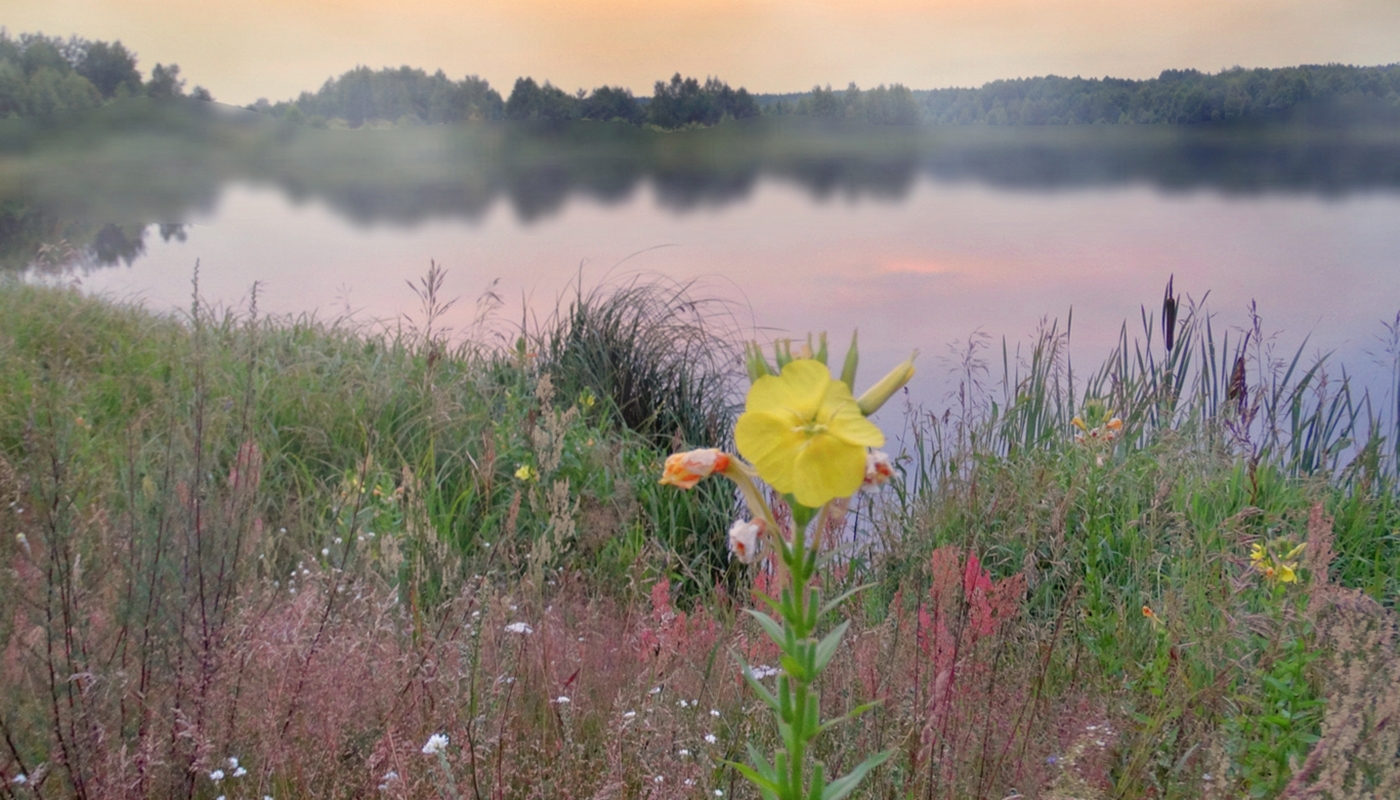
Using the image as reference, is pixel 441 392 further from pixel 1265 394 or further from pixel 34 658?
pixel 1265 394

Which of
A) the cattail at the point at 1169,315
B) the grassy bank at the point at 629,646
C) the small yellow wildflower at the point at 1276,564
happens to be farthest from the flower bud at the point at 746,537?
the cattail at the point at 1169,315

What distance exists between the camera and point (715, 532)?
548 cm

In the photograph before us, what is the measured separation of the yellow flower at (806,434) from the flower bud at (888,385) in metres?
0.08

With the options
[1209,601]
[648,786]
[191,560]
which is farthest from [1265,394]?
[191,560]

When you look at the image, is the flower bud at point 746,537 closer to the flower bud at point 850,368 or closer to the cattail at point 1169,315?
the flower bud at point 850,368

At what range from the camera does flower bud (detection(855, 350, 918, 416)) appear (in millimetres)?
1104

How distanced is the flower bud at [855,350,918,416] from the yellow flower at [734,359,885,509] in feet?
0.26

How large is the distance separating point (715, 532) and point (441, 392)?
173cm

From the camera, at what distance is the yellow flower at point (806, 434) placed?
101 cm

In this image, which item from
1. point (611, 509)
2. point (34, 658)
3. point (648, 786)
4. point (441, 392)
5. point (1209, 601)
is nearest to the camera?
point (648, 786)

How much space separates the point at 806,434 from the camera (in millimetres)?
1027

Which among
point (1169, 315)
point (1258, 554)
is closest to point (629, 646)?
point (1258, 554)

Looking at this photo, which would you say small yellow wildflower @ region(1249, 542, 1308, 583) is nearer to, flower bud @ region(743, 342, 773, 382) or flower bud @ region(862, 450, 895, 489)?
flower bud @ region(862, 450, 895, 489)

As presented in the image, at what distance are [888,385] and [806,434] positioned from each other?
16cm
